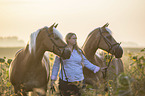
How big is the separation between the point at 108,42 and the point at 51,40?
1.58 meters

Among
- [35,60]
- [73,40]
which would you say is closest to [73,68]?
[73,40]

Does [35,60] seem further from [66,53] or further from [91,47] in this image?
[91,47]

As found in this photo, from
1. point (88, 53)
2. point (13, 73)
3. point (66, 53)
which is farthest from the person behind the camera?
point (88, 53)

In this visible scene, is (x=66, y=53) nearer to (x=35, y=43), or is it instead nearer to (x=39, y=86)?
(x=35, y=43)

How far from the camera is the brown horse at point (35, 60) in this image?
163 inches

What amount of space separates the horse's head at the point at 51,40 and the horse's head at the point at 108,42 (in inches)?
46.8

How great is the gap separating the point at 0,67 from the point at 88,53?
3.63 m

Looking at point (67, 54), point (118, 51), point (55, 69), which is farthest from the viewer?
point (118, 51)

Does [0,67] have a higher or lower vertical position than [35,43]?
lower

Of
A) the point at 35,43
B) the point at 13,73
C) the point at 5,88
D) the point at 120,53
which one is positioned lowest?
the point at 5,88

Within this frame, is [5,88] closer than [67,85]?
No

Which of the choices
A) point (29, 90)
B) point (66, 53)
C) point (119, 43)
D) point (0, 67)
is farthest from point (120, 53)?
point (0, 67)

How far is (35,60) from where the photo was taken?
4266mm

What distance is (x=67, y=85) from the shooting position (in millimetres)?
3963
